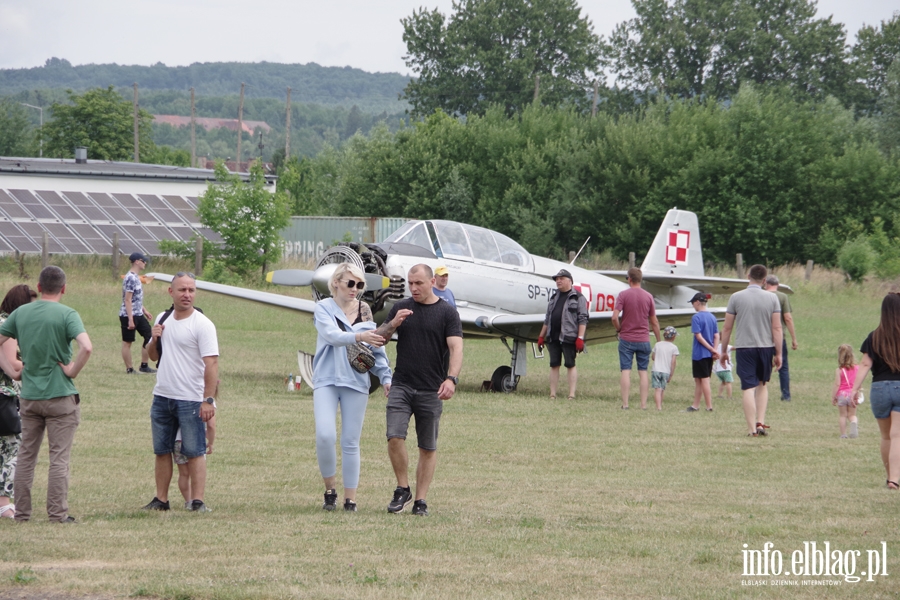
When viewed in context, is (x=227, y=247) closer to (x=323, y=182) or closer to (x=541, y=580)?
(x=541, y=580)

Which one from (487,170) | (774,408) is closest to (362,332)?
(774,408)

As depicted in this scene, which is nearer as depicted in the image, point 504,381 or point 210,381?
point 210,381

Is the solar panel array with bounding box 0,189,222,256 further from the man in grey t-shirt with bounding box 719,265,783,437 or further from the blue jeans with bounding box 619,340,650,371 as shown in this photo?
the man in grey t-shirt with bounding box 719,265,783,437

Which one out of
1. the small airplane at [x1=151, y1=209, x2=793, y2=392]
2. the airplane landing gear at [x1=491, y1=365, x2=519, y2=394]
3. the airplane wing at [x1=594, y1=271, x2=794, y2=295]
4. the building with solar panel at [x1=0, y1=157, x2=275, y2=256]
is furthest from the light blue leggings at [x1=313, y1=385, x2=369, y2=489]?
the building with solar panel at [x1=0, y1=157, x2=275, y2=256]

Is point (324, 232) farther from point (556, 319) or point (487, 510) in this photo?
point (487, 510)

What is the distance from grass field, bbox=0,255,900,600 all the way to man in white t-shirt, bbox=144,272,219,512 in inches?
17.9

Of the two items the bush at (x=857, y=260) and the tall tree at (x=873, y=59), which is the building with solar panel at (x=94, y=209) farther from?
the tall tree at (x=873, y=59)

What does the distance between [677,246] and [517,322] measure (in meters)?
6.24

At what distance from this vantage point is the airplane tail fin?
20766mm

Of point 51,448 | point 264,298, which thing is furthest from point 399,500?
point 264,298

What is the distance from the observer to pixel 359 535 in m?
6.64

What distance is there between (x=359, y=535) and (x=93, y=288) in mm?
25240

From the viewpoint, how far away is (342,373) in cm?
734

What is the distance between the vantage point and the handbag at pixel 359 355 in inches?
287
